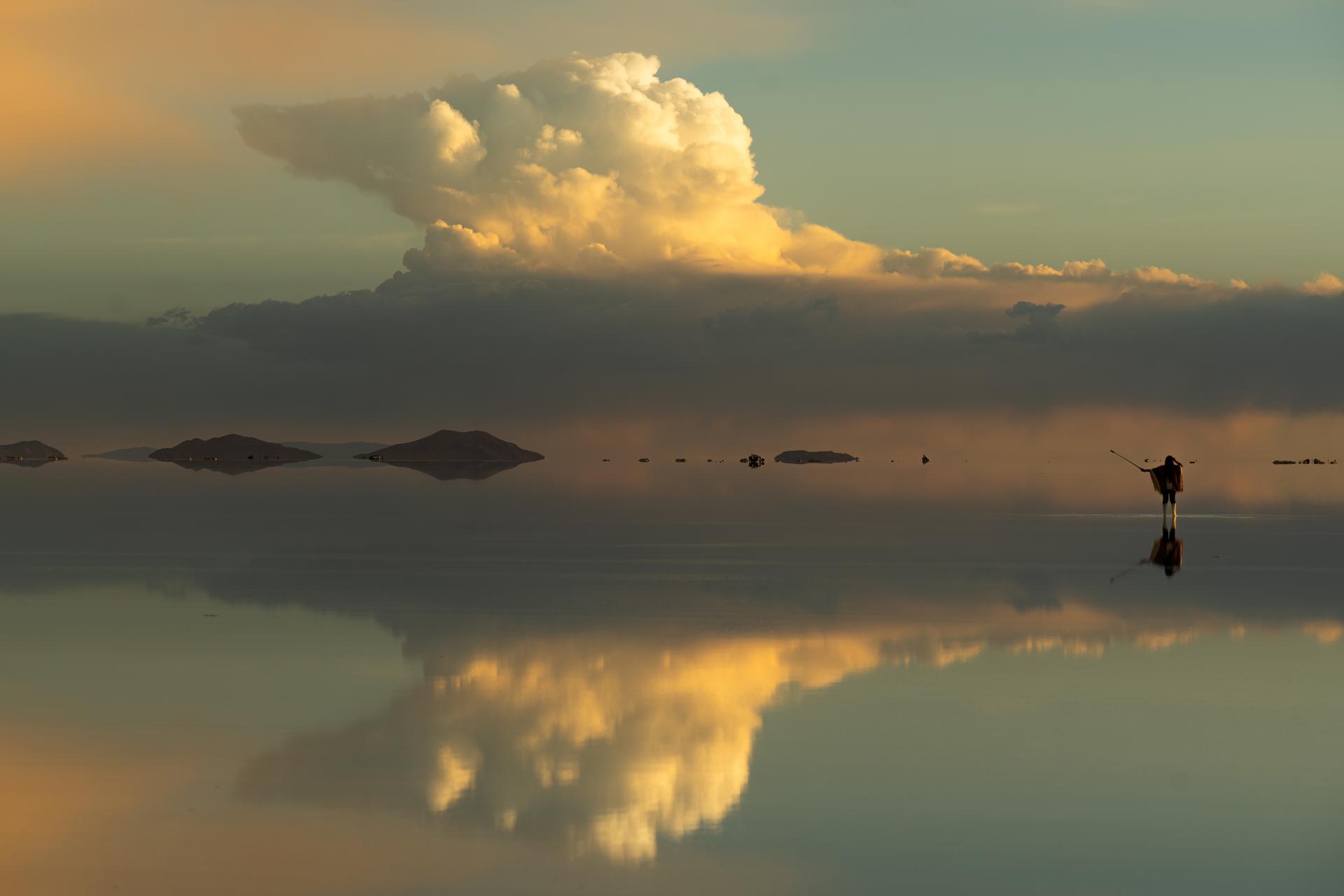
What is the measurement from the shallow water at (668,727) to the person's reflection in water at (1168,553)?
8.24ft

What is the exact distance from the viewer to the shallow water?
12492 mm

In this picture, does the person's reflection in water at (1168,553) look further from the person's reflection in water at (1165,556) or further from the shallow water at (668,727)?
the shallow water at (668,727)

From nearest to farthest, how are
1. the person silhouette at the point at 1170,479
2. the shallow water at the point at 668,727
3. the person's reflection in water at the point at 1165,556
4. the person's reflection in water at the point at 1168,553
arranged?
the shallow water at the point at 668,727, the person's reflection in water at the point at 1165,556, the person's reflection in water at the point at 1168,553, the person silhouette at the point at 1170,479

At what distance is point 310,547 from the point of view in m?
49.3

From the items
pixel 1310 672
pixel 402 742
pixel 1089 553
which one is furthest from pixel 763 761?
pixel 1089 553

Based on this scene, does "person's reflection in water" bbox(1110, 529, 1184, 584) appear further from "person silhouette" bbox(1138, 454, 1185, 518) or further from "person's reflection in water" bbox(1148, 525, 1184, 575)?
"person silhouette" bbox(1138, 454, 1185, 518)

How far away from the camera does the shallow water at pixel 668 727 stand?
12492 mm

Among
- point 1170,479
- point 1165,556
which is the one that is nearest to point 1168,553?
point 1165,556

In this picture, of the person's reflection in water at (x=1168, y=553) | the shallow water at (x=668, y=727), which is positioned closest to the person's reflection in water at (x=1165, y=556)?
the person's reflection in water at (x=1168, y=553)

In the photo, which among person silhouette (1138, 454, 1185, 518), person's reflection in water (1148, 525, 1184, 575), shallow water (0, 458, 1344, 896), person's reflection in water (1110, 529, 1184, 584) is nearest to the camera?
shallow water (0, 458, 1344, 896)

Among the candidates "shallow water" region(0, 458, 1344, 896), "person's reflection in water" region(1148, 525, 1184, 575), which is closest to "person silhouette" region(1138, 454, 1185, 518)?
"person's reflection in water" region(1148, 525, 1184, 575)

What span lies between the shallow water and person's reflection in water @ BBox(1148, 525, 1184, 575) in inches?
98.9

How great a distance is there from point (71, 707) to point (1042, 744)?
1220 cm

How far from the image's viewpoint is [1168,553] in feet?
157
